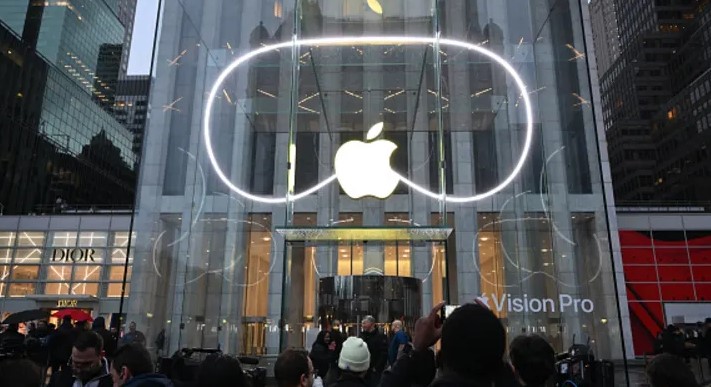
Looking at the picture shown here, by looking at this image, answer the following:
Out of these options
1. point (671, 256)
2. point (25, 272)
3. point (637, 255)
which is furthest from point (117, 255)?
point (671, 256)

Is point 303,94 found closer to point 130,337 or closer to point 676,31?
point 130,337

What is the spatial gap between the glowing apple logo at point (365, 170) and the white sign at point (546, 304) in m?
3.00

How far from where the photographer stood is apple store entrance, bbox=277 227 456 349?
36.0 ft

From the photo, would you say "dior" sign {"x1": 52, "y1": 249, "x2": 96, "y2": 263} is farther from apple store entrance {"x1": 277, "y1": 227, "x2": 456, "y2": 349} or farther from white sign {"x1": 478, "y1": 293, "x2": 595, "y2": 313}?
white sign {"x1": 478, "y1": 293, "x2": 595, "y2": 313}

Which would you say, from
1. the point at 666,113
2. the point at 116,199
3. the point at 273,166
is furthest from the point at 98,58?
the point at 666,113

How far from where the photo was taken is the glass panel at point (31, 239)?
103ft

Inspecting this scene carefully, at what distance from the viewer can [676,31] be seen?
88.8m

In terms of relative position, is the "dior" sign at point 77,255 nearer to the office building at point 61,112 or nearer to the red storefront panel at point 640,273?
the office building at point 61,112

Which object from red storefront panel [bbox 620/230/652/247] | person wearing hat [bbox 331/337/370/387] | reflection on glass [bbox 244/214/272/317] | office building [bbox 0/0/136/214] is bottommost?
person wearing hat [bbox 331/337/370/387]

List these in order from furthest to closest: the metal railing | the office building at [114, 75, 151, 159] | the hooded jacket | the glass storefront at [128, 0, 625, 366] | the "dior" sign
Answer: the office building at [114, 75, 151, 159]
the metal railing
the "dior" sign
the glass storefront at [128, 0, 625, 366]
the hooded jacket

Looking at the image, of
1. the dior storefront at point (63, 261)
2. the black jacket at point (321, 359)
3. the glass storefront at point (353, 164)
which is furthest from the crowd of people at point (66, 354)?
the dior storefront at point (63, 261)

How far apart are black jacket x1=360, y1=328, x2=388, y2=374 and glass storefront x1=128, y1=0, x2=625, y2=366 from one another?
6.86 feet

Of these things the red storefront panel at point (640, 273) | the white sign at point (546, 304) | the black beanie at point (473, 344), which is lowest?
the black beanie at point (473, 344)

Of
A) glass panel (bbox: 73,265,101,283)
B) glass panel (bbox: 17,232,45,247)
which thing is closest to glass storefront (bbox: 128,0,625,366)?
glass panel (bbox: 73,265,101,283)
